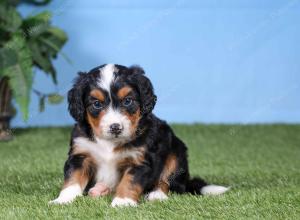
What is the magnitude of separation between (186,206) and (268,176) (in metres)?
1.68

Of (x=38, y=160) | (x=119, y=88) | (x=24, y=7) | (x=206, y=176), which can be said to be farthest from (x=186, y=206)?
(x=24, y=7)

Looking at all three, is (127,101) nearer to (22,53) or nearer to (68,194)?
(68,194)

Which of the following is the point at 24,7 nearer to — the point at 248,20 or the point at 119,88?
the point at 248,20

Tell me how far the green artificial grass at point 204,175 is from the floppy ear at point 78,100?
0.49 m

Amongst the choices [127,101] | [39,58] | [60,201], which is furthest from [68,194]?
[39,58]

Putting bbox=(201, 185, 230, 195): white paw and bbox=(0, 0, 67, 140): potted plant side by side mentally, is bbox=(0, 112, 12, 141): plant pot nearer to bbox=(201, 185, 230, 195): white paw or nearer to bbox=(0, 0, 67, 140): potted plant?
bbox=(0, 0, 67, 140): potted plant

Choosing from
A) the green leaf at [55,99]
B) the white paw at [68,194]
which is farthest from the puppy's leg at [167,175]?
the green leaf at [55,99]

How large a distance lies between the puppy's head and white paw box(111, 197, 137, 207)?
343mm

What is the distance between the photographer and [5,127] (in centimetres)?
748

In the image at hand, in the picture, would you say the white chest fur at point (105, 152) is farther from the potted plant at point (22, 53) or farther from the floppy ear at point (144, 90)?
the potted plant at point (22, 53)

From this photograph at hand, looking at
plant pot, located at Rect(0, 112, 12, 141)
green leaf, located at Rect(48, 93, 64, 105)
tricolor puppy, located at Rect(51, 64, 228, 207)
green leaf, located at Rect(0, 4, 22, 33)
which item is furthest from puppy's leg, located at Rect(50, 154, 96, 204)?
green leaf, located at Rect(48, 93, 64, 105)

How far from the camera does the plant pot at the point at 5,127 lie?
23.9 feet

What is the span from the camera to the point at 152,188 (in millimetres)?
4023

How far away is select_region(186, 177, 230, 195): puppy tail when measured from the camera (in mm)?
4090
